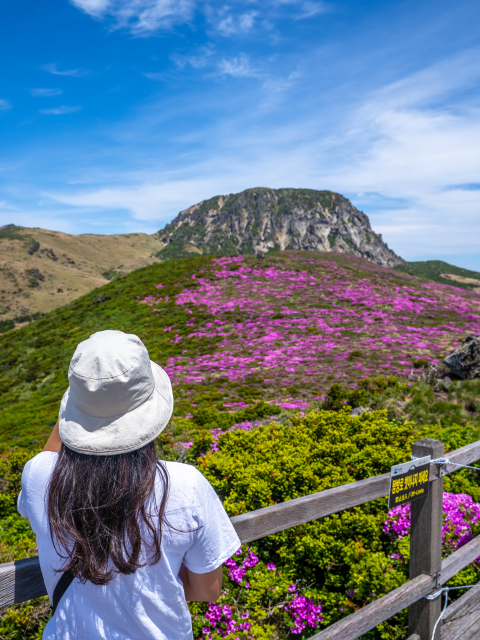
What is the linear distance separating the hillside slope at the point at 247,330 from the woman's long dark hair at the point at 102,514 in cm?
887

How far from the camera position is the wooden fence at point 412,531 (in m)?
2.01

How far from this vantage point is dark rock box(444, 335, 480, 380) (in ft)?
33.1

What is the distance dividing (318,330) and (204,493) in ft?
58.2

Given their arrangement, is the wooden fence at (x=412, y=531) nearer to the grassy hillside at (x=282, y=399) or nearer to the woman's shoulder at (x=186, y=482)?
the grassy hillside at (x=282, y=399)

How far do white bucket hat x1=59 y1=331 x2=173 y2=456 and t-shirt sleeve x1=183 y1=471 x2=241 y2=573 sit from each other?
0.27 metres

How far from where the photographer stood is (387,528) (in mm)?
3805

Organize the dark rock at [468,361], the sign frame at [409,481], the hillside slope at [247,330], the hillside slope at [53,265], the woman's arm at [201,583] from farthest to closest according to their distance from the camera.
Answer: the hillside slope at [53,265] → the hillside slope at [247,330] → the dark rock at [468,361] → the sign frame at [409,481] → the woman's arm at [201,583]

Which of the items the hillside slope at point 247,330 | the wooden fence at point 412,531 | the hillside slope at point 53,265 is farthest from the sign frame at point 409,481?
the hillside slope at point 53,265

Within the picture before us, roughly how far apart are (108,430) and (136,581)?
1.65 ft

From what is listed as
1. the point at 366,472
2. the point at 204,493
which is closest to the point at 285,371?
the point at 366,472

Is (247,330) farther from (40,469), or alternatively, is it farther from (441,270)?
(441,270)

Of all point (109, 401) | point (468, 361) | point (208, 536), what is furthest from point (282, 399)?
point (109, 401)

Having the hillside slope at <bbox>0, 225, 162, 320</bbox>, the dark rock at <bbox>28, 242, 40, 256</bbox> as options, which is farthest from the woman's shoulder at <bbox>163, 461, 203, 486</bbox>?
the dark rock at <bbox>28, 242, 40, 256</bbox>

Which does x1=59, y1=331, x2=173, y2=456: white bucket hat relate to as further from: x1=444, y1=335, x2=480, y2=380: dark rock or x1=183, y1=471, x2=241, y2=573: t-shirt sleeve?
x1=444, y1=335, x2=480, y2=380: dark rock
